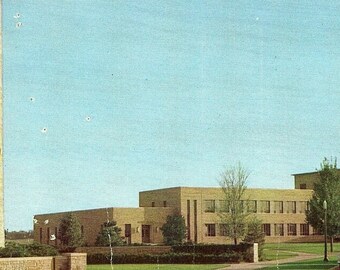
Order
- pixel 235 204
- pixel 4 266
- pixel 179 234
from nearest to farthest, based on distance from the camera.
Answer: pixel 4 266 < pixel 235 204 < pixel 179 234

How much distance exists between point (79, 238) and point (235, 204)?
1571 cm

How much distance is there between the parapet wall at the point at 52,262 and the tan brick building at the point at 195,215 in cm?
4578

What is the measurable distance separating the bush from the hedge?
18.5m

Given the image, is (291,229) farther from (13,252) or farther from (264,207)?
(13,252)

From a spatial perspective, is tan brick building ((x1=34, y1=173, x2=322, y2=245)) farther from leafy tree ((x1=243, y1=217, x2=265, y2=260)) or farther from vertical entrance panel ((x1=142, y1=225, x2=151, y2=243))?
leafy tree ((x1=243, y1=217, x2=265, y2=260))

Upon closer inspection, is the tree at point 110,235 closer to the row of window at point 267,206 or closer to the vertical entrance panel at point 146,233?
the vertical entrance panel at point 146,233

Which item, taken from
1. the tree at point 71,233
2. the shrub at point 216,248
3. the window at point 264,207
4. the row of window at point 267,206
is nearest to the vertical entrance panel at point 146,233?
the row of window at point 267,206

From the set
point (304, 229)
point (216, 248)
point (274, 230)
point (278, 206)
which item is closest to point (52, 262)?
point (216, 248)

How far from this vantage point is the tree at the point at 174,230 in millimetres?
78938

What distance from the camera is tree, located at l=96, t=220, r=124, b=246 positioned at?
70.8 metres

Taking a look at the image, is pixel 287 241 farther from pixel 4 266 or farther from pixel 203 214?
pixel 4 266

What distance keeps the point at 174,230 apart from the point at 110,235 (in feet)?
32.5

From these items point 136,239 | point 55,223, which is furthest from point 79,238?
point 55,223

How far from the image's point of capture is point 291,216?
94.2m
